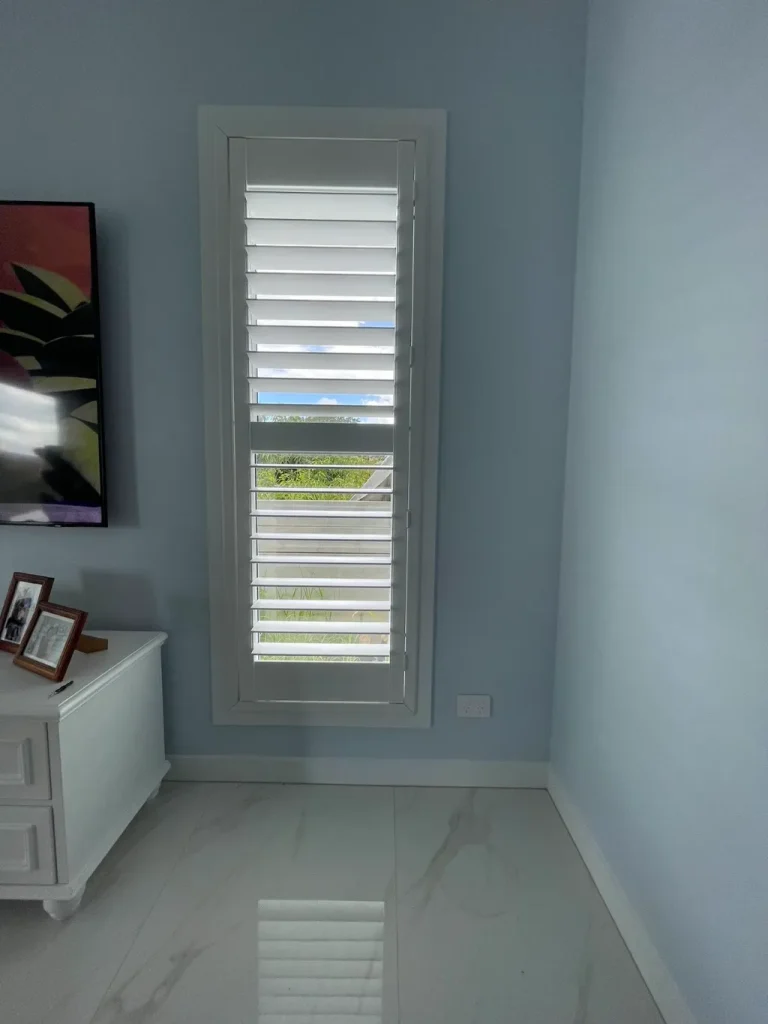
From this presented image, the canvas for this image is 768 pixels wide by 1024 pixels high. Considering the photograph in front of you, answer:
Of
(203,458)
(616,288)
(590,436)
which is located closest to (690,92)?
(616,288)

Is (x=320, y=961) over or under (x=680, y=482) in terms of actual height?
under

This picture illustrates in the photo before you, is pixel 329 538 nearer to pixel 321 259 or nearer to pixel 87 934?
pixel 321 259

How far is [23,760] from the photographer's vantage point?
133cm

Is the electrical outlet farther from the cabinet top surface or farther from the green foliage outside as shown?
the cabinet top surface

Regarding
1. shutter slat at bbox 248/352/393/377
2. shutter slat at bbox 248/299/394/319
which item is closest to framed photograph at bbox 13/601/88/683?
shutter slat at bbox 248/352/393/377

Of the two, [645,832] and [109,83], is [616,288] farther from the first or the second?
[109,83]

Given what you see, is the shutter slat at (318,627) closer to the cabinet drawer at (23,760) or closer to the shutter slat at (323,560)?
the shutter slat at (323,560)

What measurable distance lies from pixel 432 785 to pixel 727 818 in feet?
3.56

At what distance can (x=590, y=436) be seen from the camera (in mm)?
1634

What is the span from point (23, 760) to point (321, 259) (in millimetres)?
1530

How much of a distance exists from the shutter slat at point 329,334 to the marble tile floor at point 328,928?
1.44 meters

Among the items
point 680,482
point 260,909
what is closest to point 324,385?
point 680,482

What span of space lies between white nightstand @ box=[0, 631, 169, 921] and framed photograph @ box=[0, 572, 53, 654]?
5 centimetres

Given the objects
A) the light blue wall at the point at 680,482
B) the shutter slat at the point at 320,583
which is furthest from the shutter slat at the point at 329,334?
the shutter slat at the point at 320,583
